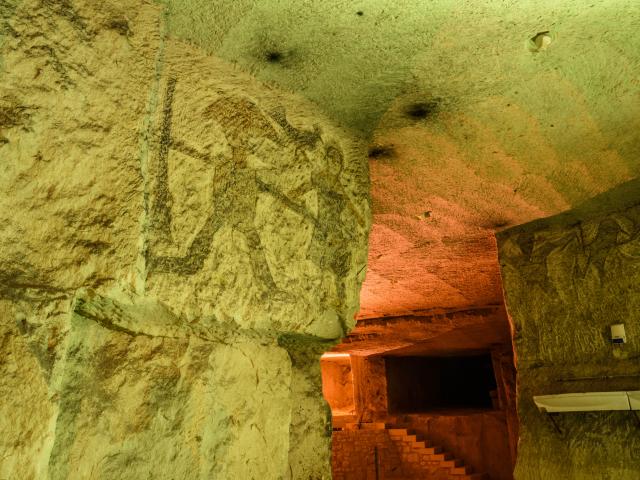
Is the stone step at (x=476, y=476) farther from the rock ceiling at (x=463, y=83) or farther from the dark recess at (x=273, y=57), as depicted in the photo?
the dark recess at (x=273, y=57)

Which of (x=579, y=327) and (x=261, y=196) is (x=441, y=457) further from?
(x=261, y=196)

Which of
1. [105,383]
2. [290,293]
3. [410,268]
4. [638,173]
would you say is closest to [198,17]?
[290,293]

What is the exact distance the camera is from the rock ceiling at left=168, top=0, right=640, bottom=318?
119 cm

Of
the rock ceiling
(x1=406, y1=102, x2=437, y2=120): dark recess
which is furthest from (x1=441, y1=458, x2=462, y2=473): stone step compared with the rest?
(x1=406, y1=102, x2=437, y2=120): dark recess

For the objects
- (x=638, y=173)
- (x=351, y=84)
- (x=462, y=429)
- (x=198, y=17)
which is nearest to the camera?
(x=198, y=17)

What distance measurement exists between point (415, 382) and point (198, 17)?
7197mm

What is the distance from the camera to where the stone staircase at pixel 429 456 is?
20.2ft

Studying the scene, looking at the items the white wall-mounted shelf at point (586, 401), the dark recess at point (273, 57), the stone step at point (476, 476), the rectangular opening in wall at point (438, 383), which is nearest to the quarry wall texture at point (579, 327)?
the white wall-mounted shelf at point (586, 401)

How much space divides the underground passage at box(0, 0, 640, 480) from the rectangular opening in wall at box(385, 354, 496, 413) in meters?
5.07

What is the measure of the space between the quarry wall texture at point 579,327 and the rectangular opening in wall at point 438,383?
4743 mm

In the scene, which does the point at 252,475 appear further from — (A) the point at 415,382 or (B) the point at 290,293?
(A) the point at 415,382

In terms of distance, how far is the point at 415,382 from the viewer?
765cm

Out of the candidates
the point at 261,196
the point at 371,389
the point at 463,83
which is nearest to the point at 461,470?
the point at 371,389

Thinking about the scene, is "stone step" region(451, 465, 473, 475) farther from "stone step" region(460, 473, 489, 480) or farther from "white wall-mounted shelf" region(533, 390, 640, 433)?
"white wall-mounted shelf" region(533, 390, 640, 433)
